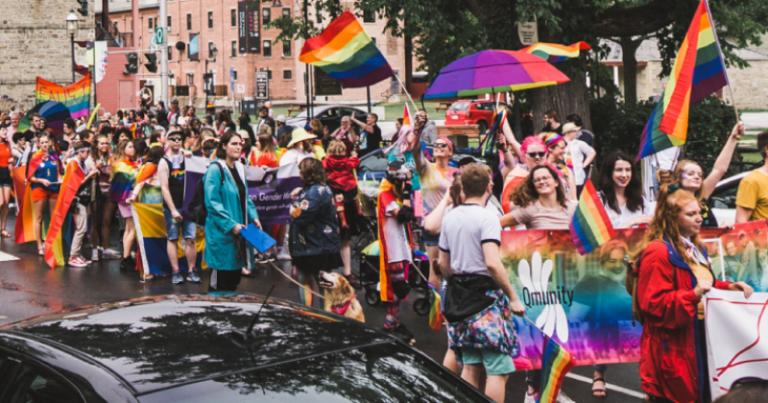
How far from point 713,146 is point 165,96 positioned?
23046 millimetres

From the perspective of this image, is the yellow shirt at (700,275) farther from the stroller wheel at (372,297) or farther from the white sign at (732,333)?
the stroller wheel at (372,297)

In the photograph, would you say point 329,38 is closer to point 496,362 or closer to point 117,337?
point 496,362

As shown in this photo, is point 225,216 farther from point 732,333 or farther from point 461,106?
point 461,106

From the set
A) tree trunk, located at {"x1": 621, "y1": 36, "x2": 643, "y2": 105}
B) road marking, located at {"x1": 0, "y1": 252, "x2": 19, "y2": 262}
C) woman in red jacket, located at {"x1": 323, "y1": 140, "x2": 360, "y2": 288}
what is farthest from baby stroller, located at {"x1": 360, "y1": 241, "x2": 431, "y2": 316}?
tree trunk, located at {"x1": 621, "y1": 36, "x2": 643, "y2": 105}

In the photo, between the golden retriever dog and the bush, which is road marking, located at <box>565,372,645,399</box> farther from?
the bush

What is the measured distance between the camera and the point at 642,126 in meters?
17.0

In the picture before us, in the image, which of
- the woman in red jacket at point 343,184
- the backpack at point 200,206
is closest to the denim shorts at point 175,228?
the woman in red jacket at point 343,184

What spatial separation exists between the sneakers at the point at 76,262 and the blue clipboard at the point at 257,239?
485 centimetres

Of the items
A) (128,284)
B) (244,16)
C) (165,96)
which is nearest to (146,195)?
(128,284)

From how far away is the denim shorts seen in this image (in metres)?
10.4

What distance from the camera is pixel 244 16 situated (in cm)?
6812

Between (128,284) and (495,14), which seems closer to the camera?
(128,284)

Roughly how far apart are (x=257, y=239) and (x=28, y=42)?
132 feet

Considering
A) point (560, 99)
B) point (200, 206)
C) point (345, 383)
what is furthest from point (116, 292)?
point (560, 99)
